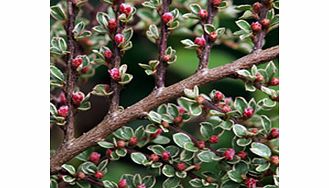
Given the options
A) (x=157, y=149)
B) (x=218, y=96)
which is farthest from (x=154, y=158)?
(x=218, y=96)

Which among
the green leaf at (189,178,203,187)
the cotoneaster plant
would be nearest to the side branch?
the cotoneaster plant

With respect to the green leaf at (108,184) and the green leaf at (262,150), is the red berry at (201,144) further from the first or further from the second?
the green leaf at (108,184)

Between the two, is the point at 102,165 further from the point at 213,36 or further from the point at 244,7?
the point at 244,7

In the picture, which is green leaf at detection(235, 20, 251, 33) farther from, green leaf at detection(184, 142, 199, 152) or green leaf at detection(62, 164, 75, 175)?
green leaf at detection(62, 164, 75, 175)

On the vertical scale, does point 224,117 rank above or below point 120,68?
below
